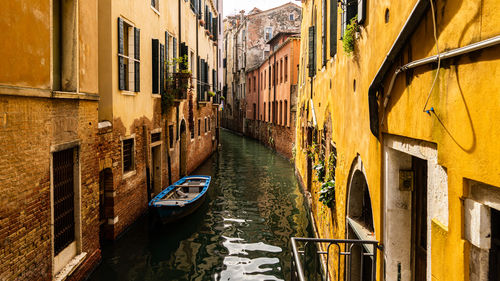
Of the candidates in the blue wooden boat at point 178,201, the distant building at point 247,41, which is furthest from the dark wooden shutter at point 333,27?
the distant building at point 247,41

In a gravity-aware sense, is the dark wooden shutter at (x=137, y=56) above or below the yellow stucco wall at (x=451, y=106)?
above

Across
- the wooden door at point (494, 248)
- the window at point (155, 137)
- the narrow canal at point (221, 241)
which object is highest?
the window at point (155, 137)

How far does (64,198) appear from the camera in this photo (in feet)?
21.3

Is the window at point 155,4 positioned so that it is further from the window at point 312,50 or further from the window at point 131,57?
the window at point 312,50

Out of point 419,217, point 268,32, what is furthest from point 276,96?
point 419,217

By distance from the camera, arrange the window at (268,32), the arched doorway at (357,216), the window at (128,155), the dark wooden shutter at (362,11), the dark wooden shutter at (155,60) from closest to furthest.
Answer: the dark wooden shutter at (362,11), the arched doorway at (357,216), the window at (128,155), the dark wooden shutter at (155,60), the window at (268,32)

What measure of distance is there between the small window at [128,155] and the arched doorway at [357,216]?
6242mm

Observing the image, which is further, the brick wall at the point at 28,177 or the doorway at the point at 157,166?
the doorway at the point at 157,166

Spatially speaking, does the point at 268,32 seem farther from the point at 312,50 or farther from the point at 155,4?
the point at 312,50

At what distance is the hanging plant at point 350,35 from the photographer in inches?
211

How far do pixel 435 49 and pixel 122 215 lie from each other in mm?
8249

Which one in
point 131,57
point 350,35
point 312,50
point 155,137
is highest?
point 312,50

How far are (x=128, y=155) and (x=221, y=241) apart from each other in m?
3.15

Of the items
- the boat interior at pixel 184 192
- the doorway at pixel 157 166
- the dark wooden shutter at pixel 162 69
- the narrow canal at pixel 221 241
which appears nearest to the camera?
the narrow canal at pixel 221 241
